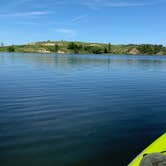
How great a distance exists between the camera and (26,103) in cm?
2145

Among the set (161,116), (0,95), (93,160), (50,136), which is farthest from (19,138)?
(0,95)

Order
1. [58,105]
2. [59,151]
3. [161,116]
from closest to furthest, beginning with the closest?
[59,151]
[161,116]
[58,105]

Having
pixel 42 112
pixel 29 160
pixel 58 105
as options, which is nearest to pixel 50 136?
pixel 29 160

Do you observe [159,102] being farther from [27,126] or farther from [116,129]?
[27,126]

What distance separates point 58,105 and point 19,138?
7719 millimetres

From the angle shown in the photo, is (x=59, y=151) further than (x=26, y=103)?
No

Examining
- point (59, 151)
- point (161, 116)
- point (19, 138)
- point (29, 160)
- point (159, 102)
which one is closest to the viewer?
point (29, 160)

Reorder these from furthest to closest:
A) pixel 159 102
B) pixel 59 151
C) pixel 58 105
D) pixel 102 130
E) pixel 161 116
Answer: pixel 159 102 → pixel 58 105 → pixel 161 116 → pixel 102 130 → pixel 59 151

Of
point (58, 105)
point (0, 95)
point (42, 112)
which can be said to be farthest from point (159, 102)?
point (0, 95)

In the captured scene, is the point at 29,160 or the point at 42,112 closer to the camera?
the point at 29,160

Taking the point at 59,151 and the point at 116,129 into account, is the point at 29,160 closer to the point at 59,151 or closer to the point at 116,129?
the point at 59,151

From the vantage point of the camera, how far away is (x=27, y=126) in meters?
15.2

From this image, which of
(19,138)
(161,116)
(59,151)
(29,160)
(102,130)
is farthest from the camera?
(161,116)

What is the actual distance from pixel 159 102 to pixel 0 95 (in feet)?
46.6
